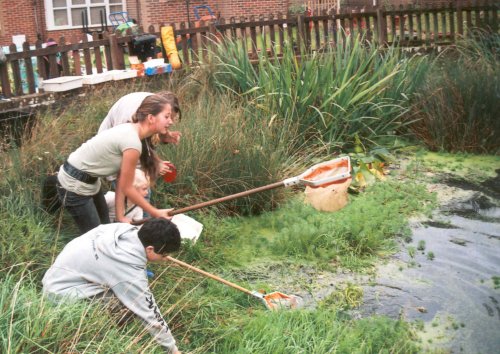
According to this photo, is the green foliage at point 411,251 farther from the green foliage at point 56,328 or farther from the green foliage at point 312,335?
the green foliage at point 56,328

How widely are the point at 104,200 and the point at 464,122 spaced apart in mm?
5038

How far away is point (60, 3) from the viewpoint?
23.3 m

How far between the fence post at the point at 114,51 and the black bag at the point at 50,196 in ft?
16.4

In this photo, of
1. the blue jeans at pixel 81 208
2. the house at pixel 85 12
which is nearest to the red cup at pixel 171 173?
the blue jeans at pixel 81 208

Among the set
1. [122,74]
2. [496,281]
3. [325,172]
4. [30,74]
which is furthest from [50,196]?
[122,74]

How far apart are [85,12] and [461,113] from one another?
16.3m

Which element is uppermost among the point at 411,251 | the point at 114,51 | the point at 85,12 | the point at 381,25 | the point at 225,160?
the point at 85,12

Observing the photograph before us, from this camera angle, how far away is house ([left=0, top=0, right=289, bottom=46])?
2252 cm

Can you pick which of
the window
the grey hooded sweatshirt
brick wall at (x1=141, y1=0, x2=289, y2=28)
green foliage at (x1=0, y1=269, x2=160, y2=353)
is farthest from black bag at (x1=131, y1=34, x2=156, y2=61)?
the window

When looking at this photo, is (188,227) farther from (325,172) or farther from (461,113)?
(461,113)

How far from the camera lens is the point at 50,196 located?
5.82 metres

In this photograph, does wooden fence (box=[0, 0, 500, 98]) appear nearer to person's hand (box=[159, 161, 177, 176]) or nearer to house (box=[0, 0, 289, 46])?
person's hand (box=[159, 161, 177, 176])

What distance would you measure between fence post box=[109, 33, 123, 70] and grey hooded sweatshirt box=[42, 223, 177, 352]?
6.49 metres

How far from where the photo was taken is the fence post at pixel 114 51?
1061 centimetres
